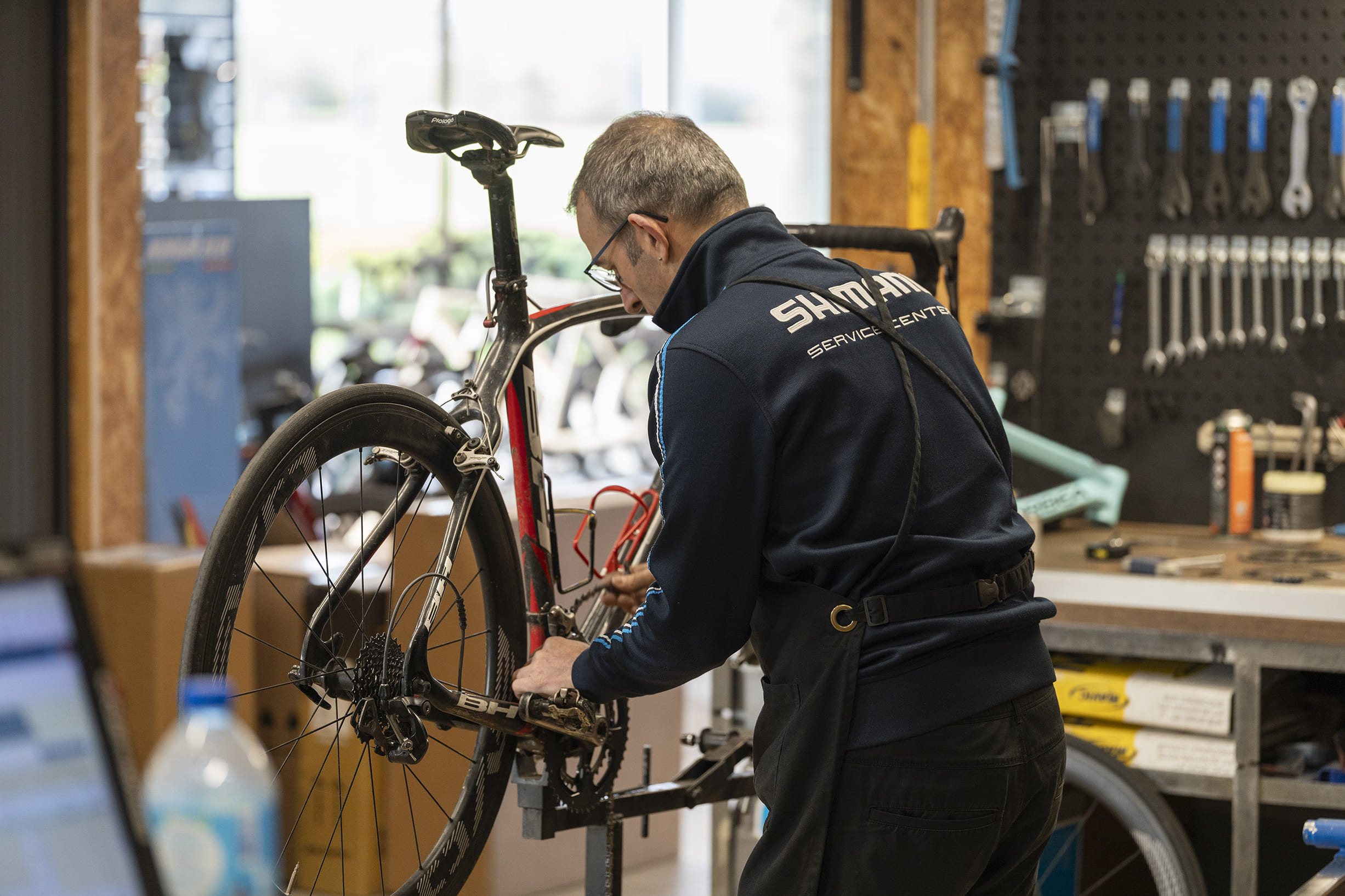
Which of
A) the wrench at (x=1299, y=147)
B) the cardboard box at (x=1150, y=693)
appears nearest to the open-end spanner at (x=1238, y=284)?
the wrench at (x=1299, y=147)

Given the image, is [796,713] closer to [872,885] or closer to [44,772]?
[872,885]

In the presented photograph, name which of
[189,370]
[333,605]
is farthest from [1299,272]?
[189,370]

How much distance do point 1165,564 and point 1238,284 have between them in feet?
3.06

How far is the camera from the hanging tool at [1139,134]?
10.6 feet

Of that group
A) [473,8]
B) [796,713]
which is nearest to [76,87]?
[796,713]

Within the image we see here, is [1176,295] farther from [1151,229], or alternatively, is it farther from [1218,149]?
[1218,149]

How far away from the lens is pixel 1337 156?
10.1ft

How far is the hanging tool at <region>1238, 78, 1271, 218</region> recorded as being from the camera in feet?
10.3

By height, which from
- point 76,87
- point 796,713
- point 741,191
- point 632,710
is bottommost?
point 632,710

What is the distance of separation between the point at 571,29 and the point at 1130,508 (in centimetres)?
496

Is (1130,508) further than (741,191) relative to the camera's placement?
Yes

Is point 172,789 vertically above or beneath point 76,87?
beneath

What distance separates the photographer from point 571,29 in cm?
735

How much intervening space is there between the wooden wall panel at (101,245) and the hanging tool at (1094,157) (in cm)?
214
